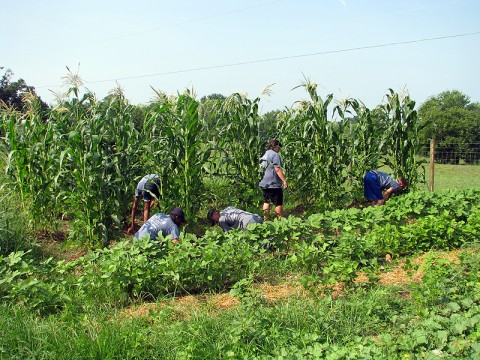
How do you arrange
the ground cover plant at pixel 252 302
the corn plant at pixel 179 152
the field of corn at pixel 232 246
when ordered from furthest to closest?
the corn plant at pixel 179 152 < the field of corn at pixel 232 246 < the ground cover plant at pixel 252 302

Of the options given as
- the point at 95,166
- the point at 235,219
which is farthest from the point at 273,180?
the point at 95,166

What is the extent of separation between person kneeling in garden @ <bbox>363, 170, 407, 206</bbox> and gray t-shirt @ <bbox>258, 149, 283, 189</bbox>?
6.17 feet

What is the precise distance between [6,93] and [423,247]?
101ft

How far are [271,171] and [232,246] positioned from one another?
10.8 ft

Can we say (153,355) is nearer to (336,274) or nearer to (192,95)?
(336,274)

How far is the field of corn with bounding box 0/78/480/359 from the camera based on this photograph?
11.7 feet

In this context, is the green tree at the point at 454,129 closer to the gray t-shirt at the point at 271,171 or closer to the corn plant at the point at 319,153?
the corn plant at the point at 319,153

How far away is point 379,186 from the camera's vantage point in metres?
8.77

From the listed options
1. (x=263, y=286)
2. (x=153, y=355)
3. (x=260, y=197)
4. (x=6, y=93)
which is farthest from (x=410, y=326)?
(x=6, y=93)

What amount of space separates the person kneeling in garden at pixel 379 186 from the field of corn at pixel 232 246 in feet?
1.54

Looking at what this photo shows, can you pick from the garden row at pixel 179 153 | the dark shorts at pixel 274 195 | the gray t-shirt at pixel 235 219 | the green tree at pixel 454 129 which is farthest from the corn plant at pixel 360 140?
the green tree at pixel 454 129

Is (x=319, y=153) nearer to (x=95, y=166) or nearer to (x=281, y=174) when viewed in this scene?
(x=281, y=174)

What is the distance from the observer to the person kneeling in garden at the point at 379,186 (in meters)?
8.73

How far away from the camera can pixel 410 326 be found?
376 cm
